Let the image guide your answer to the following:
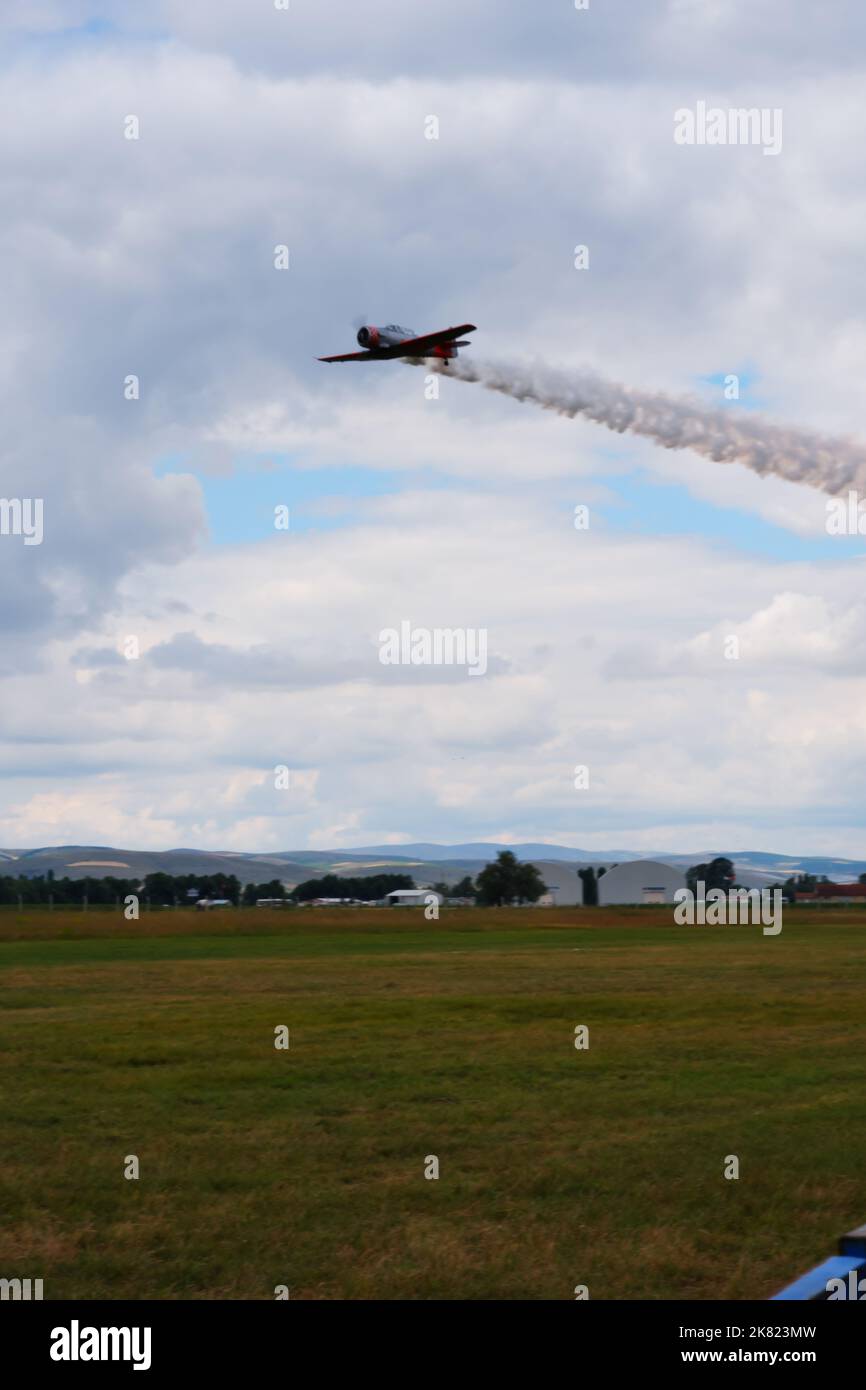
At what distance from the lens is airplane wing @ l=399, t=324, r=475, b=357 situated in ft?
144

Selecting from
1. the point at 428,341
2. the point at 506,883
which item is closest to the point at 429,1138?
the point at 428,341

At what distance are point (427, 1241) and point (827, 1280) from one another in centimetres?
733

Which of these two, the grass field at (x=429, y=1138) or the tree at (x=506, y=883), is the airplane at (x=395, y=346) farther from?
the tree at (x=506, y=883)

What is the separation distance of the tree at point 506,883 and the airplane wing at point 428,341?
449ft

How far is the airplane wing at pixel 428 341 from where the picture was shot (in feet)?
144

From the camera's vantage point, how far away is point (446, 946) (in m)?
75.0

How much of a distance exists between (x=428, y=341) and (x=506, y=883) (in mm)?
139318

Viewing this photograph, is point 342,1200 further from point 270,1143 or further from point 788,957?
point 788,957

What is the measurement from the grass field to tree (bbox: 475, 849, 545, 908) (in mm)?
135093

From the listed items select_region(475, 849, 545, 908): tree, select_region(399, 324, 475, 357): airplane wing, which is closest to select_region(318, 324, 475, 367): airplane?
select_region(399, 324, 475, 357): airplane wing

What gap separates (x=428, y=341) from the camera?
1761 inches

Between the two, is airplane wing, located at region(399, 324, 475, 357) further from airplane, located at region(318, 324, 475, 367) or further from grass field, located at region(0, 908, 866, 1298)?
grass field, located at region(0, 908, 866, 1298)
